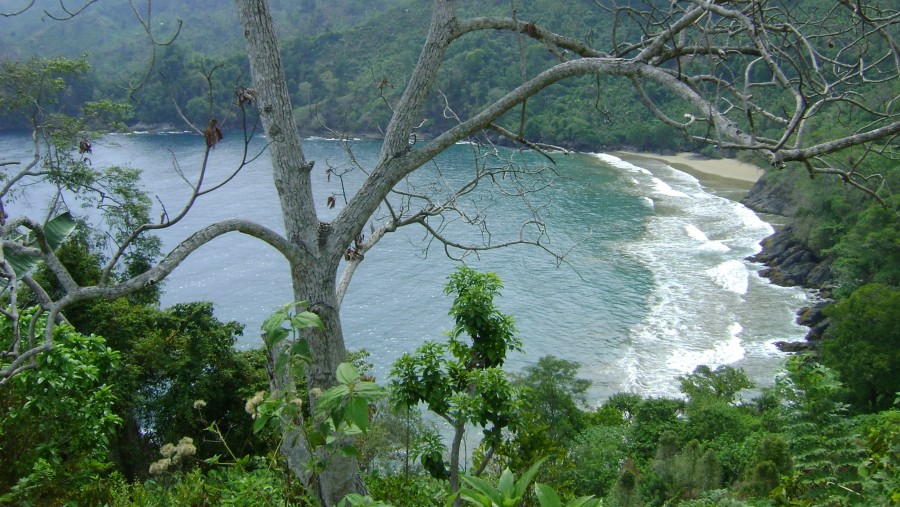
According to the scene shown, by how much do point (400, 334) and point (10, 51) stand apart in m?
50.0

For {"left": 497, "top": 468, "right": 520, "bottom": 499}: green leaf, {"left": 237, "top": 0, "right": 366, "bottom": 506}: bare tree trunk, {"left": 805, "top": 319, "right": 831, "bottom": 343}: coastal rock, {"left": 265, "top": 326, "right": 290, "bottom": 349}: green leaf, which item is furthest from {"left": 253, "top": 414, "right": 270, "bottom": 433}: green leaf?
{"left": 805, "top": 319, "right": 831, "bottom": 343}: coastal rock

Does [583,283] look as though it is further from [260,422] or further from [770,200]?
[260,422]

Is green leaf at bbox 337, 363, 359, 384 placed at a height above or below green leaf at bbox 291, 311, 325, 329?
below

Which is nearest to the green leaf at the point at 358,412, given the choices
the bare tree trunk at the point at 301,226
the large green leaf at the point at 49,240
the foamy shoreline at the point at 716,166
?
the bare tree trunk at the point at 301,226

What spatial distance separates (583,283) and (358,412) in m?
21.4

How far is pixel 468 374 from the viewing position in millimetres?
4219

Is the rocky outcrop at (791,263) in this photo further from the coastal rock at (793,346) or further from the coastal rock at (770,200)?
the coastal rock at (793,346)

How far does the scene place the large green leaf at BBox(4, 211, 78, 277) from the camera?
2453 millimetres

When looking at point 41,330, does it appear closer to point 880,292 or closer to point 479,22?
point 479,22

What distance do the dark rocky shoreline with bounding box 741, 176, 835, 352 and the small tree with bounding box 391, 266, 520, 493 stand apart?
1561 centimetres

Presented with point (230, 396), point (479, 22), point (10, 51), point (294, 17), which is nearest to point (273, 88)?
point (479, 22)

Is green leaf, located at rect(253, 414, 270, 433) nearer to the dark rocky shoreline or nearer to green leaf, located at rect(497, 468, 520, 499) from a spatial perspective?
green leaf, located at rect(497, 468, 520, 499)

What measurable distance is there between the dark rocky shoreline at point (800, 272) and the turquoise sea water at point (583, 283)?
1.48 ft

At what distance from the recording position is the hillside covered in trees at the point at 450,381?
8.12 ft
